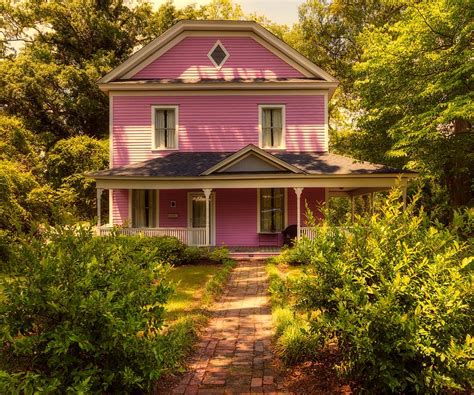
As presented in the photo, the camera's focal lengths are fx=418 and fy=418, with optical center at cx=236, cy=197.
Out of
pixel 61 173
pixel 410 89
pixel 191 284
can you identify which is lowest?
pixel 191 284

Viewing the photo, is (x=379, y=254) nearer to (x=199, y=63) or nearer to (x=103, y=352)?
(x=103, y=352)

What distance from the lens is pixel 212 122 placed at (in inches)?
769

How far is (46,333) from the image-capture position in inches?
153

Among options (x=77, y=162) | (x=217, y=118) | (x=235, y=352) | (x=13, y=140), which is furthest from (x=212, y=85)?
(x=235, y=352)

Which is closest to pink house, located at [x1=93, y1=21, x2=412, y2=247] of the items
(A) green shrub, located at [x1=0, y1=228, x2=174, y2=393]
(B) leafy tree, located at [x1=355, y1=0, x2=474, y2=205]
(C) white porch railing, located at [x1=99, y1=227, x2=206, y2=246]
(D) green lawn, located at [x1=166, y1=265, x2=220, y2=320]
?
(C) white porch railing, located at [x1=99, y1=227, x2=206, y2=246]

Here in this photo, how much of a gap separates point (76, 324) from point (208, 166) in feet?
46.4

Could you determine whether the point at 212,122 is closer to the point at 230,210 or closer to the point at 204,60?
the point at 204,60

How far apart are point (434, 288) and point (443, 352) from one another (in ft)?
1.95

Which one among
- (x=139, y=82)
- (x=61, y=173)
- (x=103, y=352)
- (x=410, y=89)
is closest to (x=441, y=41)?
(x=410, y=89)

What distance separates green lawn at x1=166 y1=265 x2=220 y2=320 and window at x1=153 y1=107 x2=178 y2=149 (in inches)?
289

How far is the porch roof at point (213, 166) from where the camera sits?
16844mm

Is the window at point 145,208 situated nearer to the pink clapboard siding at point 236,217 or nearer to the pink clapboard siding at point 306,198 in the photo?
the pink clapboard siding at point 236,217

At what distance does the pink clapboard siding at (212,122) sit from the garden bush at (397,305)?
1501 cm

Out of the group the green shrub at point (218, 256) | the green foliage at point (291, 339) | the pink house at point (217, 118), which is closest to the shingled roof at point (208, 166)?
the pink house at point (217, 118)
